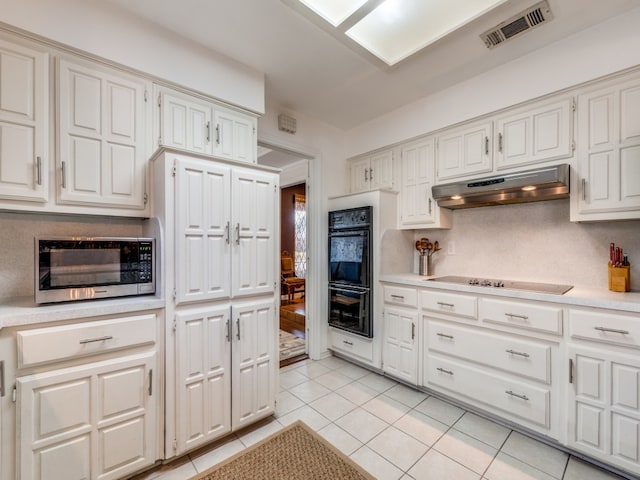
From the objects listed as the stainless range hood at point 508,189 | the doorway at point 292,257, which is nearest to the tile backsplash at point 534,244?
the stainless range hood at point 508,189

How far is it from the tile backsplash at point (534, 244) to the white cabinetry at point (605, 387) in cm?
66

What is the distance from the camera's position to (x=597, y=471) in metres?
1.70

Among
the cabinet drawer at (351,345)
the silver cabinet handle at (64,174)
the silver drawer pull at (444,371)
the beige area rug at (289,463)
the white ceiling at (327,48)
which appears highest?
the white ceiling at (327,48)

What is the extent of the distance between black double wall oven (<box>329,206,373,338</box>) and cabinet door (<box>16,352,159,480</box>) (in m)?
1.91

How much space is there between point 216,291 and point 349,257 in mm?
1609

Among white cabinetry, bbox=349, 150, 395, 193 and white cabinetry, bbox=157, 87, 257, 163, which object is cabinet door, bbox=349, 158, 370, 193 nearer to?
white cabinetry, bbox=349, 150, 395, 193

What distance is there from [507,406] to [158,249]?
2.60 metres

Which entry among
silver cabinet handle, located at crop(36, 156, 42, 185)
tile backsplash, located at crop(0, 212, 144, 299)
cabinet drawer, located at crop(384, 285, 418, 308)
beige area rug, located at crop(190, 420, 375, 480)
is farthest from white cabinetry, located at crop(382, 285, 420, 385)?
silver cabinet handle, located at crop(36, 156, 42, 185)

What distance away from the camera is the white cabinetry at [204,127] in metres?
2.02

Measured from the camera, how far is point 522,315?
6.53 feet

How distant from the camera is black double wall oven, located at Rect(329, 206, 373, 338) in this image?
294 cm

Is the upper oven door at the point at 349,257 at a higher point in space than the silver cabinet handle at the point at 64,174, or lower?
lower

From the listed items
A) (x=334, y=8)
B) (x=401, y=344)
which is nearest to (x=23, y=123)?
(x=334, y=8)

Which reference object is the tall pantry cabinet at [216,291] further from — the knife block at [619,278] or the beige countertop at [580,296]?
the knife block at [619,278]
